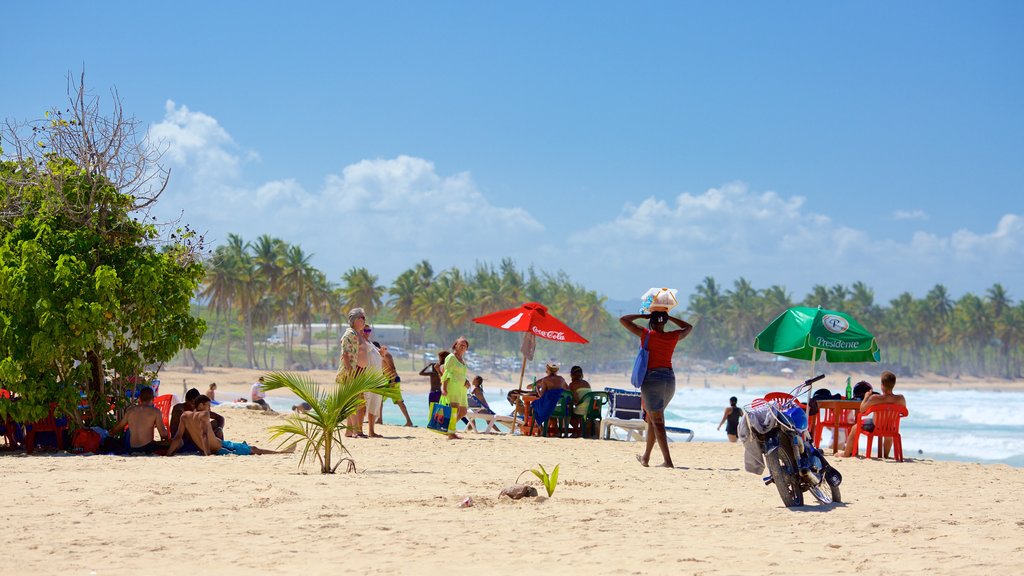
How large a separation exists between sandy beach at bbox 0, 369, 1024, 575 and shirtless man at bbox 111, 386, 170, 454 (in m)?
0.55

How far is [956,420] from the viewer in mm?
47562

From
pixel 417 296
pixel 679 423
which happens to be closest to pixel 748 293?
pixel 417 296

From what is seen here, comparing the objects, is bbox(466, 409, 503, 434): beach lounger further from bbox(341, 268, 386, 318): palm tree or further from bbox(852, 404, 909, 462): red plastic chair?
→ bbox(341, 268, 386, 318): palm tree

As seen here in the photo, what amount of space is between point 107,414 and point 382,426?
4.54m

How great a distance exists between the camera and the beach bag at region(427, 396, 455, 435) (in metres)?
12.6

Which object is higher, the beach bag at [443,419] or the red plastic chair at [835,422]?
the red plastic chair at [835,422]

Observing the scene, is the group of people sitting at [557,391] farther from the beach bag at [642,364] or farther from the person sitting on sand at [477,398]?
the beach bag at [642,364]

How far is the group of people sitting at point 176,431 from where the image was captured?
9.74m

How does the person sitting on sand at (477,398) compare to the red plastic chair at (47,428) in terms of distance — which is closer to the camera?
the red plastic chair at (47,428)

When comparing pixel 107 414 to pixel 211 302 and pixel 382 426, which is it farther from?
pixel 211 302

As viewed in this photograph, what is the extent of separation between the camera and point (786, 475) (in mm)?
6684

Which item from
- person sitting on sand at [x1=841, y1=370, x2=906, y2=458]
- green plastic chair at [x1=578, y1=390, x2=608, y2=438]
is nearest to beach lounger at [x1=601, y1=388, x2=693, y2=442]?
green plastic chair at [x1=578, y1=390, x2=608, y2=438]

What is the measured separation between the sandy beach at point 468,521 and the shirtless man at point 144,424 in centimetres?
55

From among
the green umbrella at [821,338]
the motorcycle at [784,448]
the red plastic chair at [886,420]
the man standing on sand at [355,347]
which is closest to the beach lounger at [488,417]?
the man standing on sand at [355,347]
